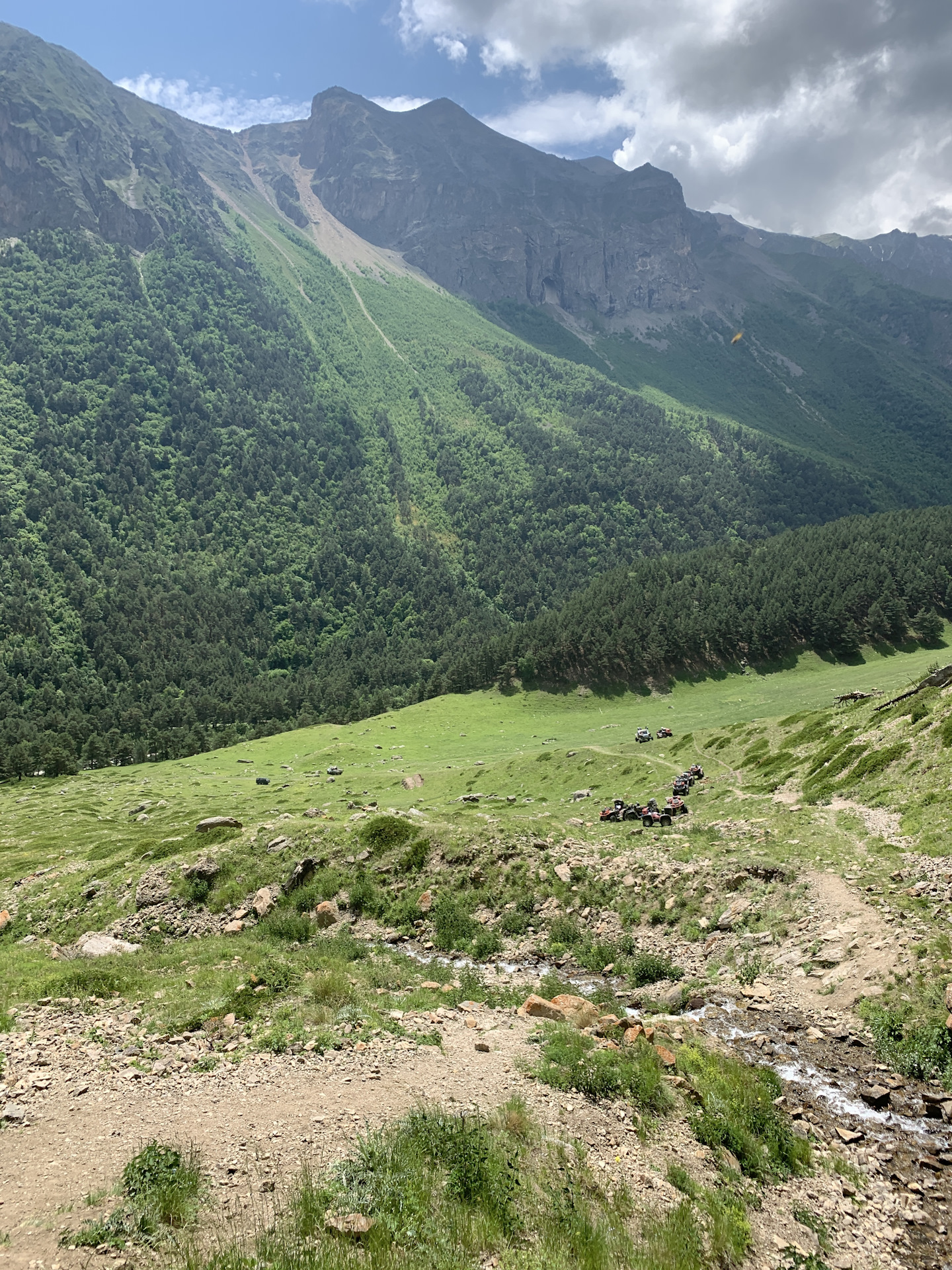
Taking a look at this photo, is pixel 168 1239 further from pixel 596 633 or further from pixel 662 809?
pixel 596 633

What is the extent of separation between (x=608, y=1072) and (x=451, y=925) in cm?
1370

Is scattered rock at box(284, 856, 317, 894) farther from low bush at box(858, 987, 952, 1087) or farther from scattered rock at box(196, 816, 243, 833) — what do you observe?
low bush at box(858, 987, 952, 1087)

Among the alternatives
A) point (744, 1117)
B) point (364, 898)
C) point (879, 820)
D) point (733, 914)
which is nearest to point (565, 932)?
point (733, 914)

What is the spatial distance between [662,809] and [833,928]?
62.3 ft

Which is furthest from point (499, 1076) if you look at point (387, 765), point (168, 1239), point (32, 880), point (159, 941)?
point (387, 765)

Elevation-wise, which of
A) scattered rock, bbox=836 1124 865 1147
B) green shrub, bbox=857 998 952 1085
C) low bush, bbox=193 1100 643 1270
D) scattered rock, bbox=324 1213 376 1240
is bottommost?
scattered rock, bbox=836 1124 865 1147

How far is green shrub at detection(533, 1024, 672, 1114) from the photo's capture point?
49.0ft

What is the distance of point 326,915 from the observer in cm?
2973

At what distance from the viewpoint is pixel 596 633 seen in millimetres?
129375

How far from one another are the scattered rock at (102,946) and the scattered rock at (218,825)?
10.5 meters

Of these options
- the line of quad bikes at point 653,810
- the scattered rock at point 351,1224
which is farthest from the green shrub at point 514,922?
the scattered rock at point 351,1224

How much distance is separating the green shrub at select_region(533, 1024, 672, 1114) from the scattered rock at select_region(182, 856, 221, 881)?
22.0 m

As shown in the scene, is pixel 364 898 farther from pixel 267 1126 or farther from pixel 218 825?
pixel 267 1126

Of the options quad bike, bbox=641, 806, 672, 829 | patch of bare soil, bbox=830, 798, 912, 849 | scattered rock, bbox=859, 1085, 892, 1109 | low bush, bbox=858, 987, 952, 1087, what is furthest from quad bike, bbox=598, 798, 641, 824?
scattered rock, bbox=859, 1085, 892, 1109
